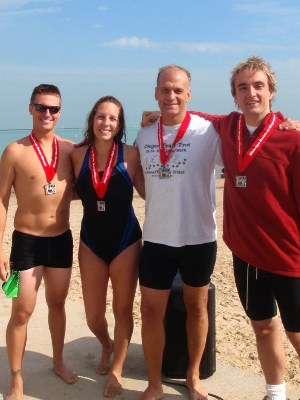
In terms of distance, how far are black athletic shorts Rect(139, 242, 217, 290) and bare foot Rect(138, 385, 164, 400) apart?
81 centimetres

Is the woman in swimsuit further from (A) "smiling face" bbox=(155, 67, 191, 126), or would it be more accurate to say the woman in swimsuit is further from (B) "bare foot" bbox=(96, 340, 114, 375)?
(A) "smiling face" bbox=(155, 67, 191, 126)

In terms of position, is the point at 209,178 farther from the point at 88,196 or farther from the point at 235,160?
the point at 88,196

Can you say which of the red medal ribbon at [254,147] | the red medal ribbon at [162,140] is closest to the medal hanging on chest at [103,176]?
the red medal ribbon at [162,140]

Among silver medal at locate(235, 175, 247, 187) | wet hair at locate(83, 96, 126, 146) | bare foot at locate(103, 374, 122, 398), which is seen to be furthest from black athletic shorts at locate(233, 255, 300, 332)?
wet hair at locate(83, 96, 126, 146)

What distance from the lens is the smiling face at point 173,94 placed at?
11.1 ft

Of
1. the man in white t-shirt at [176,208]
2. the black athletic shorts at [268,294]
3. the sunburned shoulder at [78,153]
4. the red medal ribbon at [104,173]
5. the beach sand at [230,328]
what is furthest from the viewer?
the beach sand at [230,328]

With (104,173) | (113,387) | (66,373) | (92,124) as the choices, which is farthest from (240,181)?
(66,373)

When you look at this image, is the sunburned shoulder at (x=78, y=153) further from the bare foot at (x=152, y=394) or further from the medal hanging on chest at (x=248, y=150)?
the bare foot at (x=152, y=394)

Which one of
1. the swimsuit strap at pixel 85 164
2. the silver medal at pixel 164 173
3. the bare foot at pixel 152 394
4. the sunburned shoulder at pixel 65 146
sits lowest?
the bare foot at pixel 152 394

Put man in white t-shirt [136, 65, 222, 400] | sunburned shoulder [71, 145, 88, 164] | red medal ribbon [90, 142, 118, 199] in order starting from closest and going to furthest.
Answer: man in white t-shirt [136, 65, 222, 400] → red medal ribbon [90, 142, 118, 199] → sunburned shoulder [71, 145, 88, 164]

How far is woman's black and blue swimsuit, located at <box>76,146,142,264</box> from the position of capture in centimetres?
354

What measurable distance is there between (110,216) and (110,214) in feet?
0.05

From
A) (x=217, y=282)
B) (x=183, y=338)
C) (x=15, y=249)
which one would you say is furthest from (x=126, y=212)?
(x=217, y=282)

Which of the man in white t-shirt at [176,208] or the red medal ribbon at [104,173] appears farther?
the red medal ribbon at [104,173]
